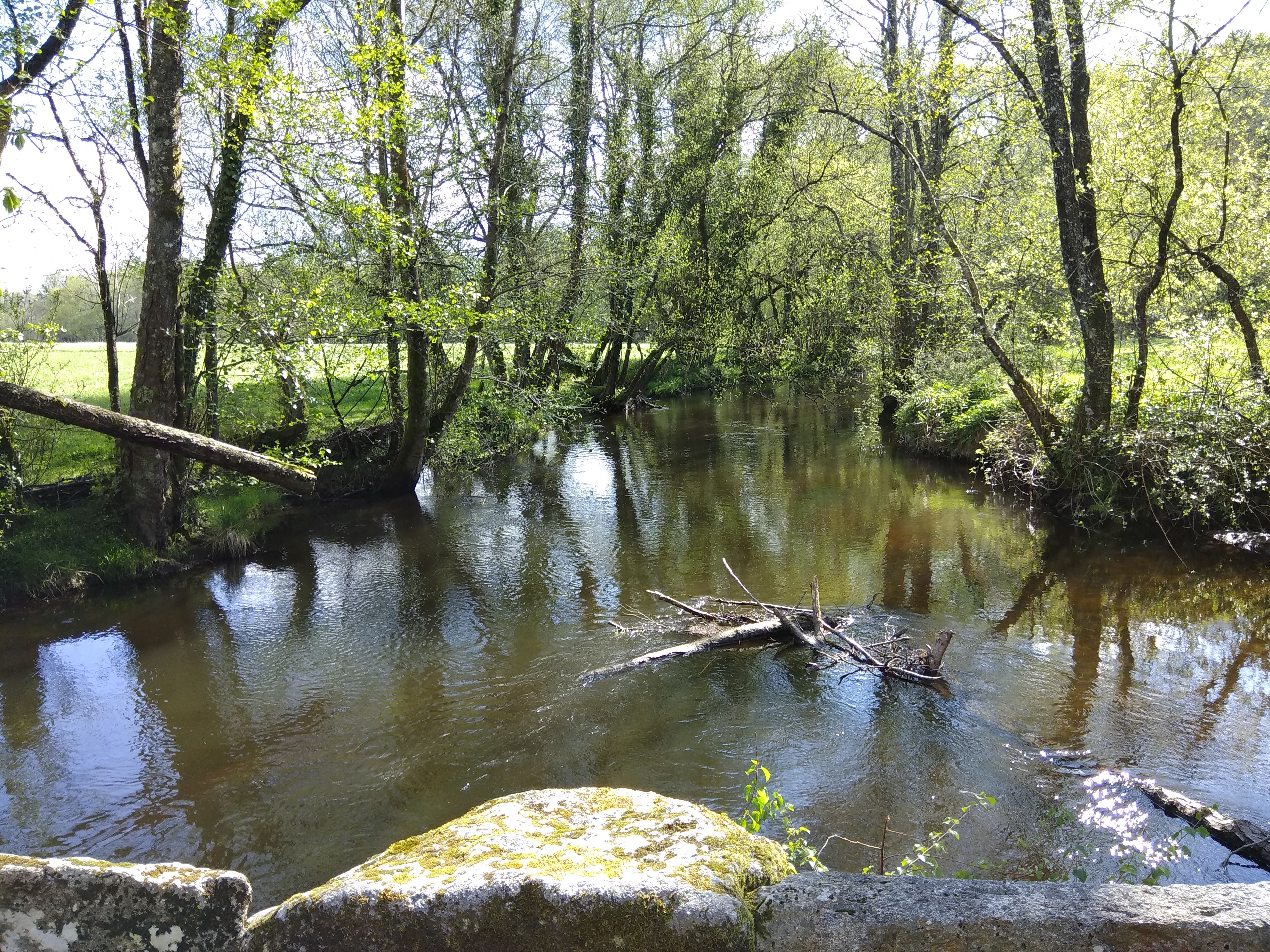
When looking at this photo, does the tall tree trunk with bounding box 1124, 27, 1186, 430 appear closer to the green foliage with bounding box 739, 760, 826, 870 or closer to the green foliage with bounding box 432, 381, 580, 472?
the green foliage with bounding box 739, 760, 826, 870

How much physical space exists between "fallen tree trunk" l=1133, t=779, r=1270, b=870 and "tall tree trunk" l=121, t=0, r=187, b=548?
1169 centimetres

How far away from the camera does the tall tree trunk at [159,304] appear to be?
11.0m

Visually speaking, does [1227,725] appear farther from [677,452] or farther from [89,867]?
[677,452]

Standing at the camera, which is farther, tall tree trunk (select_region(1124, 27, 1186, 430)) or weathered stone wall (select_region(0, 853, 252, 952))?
tall tree trunk (select_region(1124, 27, 1186, 430))

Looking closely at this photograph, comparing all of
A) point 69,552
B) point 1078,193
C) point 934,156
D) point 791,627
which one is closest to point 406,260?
point 69,552

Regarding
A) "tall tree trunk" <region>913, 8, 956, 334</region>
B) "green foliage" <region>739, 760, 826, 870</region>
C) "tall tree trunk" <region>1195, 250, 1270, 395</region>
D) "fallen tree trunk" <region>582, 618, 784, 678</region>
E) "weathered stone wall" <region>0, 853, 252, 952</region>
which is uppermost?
"tall tree trunk" <region>913, 8, 956, 334</region>

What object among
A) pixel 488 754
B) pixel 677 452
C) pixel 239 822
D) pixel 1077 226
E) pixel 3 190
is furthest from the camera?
pixel 677 452

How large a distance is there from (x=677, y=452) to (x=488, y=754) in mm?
14419

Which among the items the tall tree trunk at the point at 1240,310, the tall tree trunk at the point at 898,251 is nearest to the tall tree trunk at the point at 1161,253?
the tall tree trunk at the point at 1240,310

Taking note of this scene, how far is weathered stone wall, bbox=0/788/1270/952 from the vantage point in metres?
2.18

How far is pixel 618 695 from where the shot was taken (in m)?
7.83

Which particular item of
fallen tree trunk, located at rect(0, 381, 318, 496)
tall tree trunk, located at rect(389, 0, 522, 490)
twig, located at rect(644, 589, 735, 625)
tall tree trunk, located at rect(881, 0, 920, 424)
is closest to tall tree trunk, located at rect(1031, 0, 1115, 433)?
tall tree trunk, located at rect(881, 0, 920, 424)

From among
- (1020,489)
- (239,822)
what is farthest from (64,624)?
(1020,489)

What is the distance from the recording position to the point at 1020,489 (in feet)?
48.4
